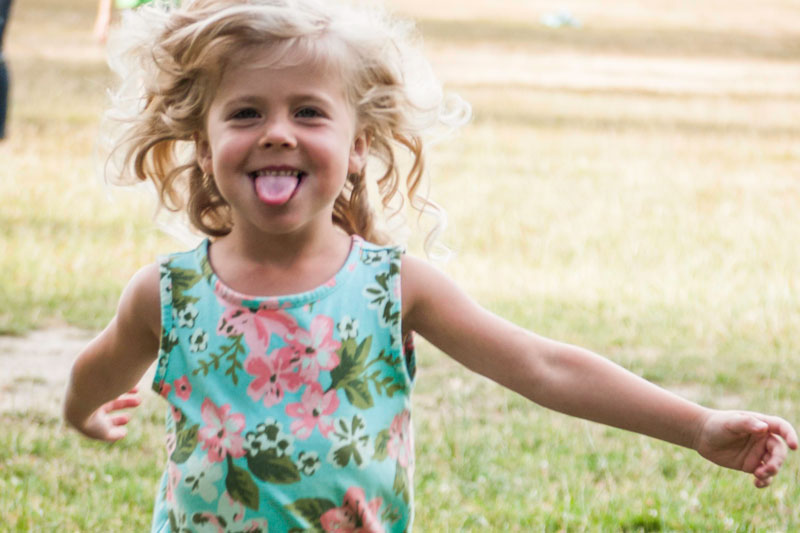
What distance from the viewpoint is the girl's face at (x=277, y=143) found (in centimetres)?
215

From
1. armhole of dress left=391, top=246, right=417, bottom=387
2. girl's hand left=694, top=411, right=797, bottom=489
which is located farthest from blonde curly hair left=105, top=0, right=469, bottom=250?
girl's hand left=694, top=411, right=797, bottom=489

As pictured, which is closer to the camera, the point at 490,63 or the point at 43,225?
the point at 43,225

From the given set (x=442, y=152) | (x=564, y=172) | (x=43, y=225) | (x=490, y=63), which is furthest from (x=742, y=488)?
(x=490, y=63)

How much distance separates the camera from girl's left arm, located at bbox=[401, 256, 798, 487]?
2217mm

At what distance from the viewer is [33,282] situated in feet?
19.3

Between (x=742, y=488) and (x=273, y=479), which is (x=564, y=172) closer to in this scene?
(x=742, y=488)

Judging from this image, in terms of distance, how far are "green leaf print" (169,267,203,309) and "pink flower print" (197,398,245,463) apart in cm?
18

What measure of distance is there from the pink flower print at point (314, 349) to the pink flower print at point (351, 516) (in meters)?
0.21

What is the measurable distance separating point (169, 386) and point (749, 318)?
4.06m

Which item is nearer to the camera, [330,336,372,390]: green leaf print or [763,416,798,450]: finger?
[763,416,798,450]: finger

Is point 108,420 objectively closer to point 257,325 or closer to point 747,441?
point 257,325

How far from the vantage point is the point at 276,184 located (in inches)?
84.9

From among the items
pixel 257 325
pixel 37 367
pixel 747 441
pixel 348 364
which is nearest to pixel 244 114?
pixel 257 325

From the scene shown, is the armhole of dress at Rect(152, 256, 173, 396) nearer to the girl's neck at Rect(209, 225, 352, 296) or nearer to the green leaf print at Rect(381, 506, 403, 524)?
the girl's neck at Rect(209, 225, 352, 296)
